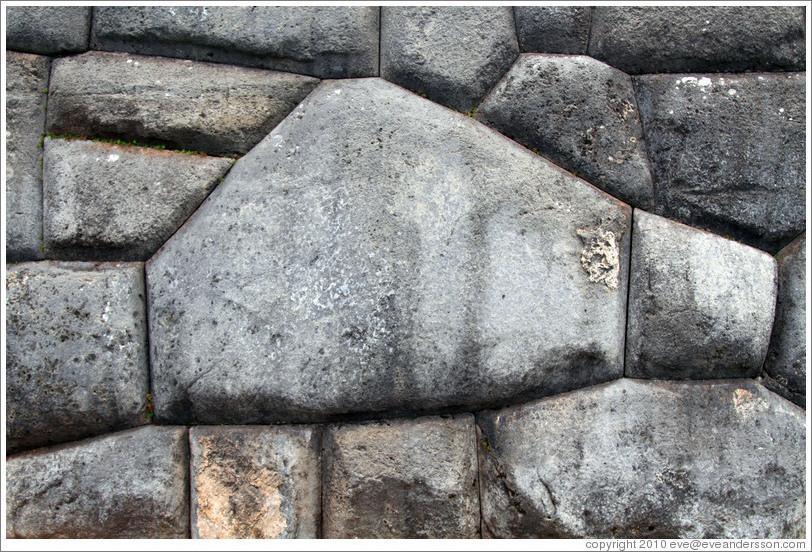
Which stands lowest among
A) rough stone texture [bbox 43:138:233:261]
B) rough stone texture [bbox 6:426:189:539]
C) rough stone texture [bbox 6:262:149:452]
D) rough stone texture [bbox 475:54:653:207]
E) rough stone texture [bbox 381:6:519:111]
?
rough stone texture [bbox 6:426:189:539]

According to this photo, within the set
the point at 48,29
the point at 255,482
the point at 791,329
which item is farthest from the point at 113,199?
the point at 791,329

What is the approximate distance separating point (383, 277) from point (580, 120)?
3.21 ft

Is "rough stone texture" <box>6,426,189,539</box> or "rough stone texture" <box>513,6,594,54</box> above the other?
"rough stone texture" <box>513,6,594,54</box>

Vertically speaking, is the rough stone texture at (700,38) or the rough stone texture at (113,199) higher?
the rough stone texture at (700,38)

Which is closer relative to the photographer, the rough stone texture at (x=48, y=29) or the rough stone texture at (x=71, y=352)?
the rough stone texture at (x=71, y=352)

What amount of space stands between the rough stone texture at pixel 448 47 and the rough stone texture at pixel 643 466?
1.27 meters

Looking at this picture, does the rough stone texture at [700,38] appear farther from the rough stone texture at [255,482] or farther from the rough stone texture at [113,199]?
the rough stone texture at [255,482]

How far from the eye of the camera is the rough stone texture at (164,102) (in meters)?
2.07

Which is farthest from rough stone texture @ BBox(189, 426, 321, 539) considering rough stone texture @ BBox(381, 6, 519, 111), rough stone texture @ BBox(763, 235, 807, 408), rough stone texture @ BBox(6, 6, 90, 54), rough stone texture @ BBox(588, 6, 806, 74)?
rough stone texture @ BBox(588, 6, 806, 74)

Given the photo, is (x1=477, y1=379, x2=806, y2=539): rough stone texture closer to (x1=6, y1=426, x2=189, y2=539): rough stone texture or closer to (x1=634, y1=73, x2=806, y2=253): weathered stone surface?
(x1=634, y1=73, x2=806, y2=253): weathered stone surface

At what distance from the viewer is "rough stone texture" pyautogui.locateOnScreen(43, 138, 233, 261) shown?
203cm

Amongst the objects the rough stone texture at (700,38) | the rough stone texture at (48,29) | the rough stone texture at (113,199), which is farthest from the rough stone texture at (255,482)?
the rough stone texture at (700,38)

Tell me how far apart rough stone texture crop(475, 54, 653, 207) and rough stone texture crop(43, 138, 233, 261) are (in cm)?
125

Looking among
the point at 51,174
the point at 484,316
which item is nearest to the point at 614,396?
the point at 484,316
